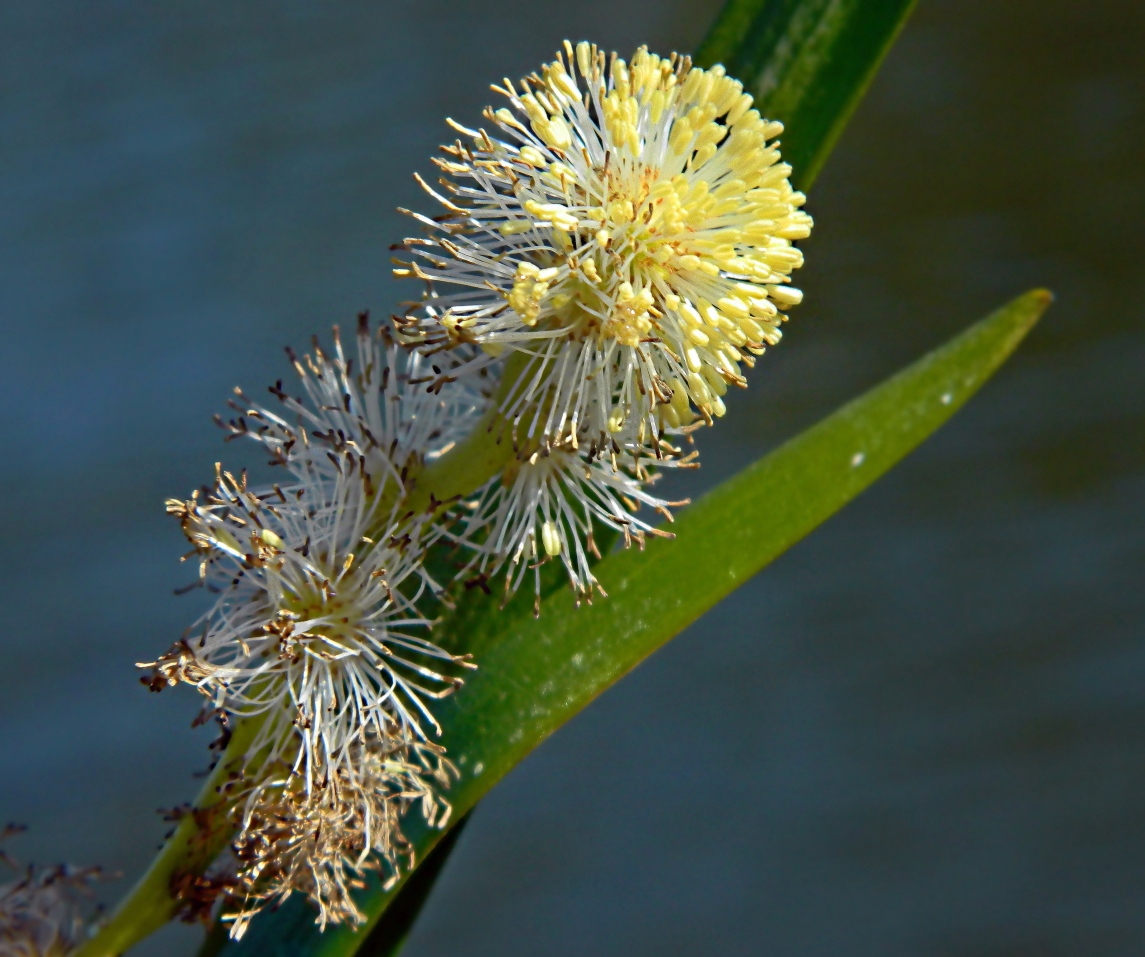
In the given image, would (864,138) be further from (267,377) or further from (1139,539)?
(267,377)

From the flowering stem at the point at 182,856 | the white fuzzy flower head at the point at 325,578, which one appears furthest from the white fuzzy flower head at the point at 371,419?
the flowering stem at the point at 182,856

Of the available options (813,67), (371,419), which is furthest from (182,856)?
(813,67)

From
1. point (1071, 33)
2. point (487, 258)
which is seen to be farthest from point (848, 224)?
point (487, 258)

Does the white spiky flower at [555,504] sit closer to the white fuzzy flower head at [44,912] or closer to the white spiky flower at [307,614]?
the white spiky flower at [307,614]

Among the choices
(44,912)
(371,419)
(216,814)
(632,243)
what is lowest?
(44,912)

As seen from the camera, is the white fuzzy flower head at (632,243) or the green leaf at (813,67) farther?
the green leaf at (813,67)

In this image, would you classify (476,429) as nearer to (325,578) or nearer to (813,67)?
(325,578)
